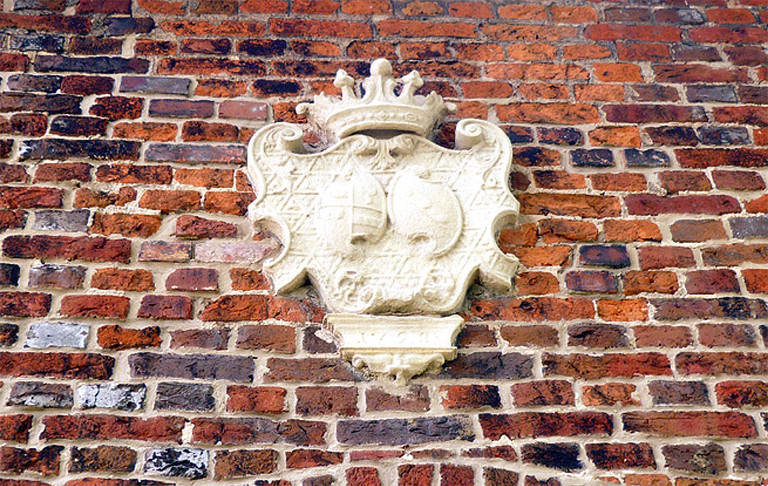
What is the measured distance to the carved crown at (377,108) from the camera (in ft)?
9.06

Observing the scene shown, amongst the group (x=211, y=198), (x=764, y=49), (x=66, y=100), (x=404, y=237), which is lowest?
(x=404, y=237)

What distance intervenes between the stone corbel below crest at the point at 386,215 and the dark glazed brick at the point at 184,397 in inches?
14.8

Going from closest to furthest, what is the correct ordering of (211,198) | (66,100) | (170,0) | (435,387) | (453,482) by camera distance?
(453,482)
(435,387)
(211,198)
(66,100)
(170,0)

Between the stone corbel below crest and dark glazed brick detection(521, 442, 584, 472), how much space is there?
0.34m

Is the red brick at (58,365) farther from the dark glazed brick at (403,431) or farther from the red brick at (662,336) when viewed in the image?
the red brick at (662,336)

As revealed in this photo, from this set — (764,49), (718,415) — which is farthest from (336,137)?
(764,49)

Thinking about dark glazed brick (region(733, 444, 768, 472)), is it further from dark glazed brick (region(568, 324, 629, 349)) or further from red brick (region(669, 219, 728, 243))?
red brick (region(669, 219, 728, 243))

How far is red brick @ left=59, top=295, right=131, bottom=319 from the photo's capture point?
99.7 inches

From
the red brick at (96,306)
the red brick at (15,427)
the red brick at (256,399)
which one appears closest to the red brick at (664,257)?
the red brick at (256,399)

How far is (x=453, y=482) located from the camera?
91.3 inches

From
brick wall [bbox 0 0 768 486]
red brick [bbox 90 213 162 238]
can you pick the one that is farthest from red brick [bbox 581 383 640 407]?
red brick [bbox 90 213 162 238]

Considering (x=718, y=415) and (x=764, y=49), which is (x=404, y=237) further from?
(x=764, y=49)

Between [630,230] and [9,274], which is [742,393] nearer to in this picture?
[630,230]

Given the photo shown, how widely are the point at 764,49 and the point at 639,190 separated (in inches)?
36.1
